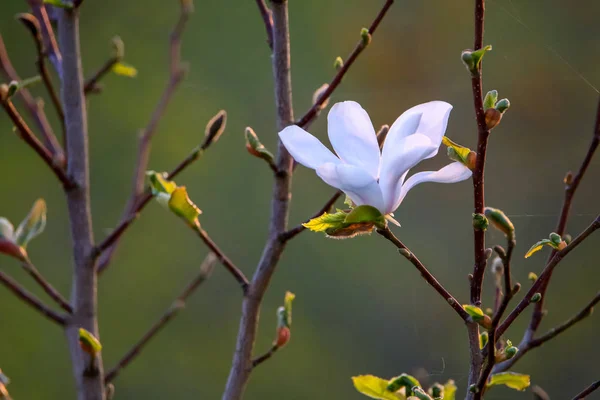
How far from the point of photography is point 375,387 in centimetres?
37

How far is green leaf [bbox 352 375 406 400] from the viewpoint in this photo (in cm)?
37

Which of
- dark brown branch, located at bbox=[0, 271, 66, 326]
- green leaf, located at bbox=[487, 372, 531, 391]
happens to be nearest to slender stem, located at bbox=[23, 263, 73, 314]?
dark brown branch, located at bbox=[0, 271, 66, 326]

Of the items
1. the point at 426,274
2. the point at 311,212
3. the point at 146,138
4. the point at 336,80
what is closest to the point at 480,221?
the point at 426,274

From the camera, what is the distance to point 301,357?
2.00 m

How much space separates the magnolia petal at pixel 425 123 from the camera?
319 mm

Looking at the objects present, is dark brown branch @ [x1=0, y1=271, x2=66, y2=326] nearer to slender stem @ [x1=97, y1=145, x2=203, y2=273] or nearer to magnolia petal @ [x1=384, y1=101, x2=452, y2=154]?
slender stem @ [x1=97, y1=145, x2=203, y2=273]

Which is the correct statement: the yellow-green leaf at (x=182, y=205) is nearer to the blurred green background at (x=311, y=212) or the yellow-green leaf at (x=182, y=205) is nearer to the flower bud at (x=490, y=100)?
the flower bud at (x=490, y=100)

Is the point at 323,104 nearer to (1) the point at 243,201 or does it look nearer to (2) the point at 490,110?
(2) the point at 490,110

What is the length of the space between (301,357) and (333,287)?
25 cm

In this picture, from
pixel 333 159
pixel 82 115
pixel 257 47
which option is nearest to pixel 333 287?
pixel 257 47

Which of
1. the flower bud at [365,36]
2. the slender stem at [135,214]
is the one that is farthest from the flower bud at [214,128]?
the flower bud at [365,36]

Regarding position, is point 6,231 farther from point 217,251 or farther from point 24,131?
point 217,251

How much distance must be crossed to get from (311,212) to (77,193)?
1.44 meters

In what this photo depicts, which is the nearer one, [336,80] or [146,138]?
[336,80]
